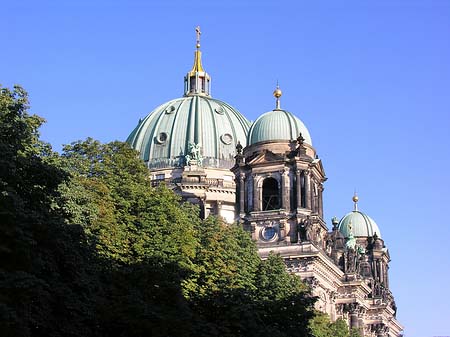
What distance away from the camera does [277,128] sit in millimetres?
85688

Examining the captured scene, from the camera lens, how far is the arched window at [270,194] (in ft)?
284

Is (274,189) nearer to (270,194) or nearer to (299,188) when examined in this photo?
(270,194)

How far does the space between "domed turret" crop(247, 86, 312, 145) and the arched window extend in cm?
385

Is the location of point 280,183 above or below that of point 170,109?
below

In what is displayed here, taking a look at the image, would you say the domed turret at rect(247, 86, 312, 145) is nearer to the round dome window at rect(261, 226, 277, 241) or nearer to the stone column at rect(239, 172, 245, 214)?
the stone column at rect(239, 172, 245, 214)

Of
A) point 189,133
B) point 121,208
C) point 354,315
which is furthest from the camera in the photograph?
point 189,133

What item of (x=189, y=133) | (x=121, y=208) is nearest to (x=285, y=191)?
(x=189, y=133)

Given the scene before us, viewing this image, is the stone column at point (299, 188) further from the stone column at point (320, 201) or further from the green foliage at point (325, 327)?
the green foliage at point (325, 327)

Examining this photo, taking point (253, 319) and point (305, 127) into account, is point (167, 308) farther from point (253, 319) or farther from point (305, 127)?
point (305, 127)

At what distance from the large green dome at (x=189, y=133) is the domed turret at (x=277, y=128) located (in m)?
23.2

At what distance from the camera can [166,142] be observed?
11219 centimetres

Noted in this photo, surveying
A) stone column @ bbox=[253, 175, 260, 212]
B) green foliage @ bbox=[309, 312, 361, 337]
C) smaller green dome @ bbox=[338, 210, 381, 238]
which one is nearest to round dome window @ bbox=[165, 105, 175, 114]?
smaller green dome @ bbox=[338, 210, 381, 238]

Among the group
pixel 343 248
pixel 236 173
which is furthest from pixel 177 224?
pixel 343 248

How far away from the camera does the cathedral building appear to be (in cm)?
8325
